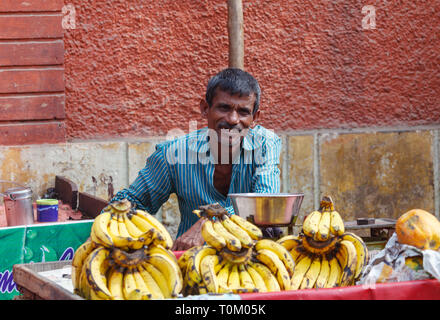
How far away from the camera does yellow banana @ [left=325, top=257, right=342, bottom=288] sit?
5.86ft

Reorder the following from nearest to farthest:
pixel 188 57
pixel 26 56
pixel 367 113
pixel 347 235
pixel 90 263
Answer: pixel 90 263, pixel 347 235, pixel 26 56, pixel 188 57, pixel 367 113

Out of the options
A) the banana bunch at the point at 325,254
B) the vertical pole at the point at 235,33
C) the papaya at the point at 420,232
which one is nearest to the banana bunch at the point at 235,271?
the banana bunch at the point at 325,254

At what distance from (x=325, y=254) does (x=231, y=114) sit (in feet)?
3.57

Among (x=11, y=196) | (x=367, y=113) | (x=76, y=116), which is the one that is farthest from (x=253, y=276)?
(x=367, y=113)

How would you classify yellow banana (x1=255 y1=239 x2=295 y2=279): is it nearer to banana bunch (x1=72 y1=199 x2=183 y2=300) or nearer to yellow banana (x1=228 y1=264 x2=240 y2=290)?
yellow banana (x1=228 y1=264 x2=240 y2=290)

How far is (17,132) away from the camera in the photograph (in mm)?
4711

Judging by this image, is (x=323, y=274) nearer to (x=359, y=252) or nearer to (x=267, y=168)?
(x=359, y=252)

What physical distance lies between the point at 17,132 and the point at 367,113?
276 centimetres

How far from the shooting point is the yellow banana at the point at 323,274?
178cm

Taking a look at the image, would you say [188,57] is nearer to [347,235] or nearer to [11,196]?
[11,196]

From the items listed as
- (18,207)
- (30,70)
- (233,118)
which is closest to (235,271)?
(233,118)

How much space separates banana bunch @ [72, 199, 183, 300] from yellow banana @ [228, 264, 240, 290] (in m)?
0.13
